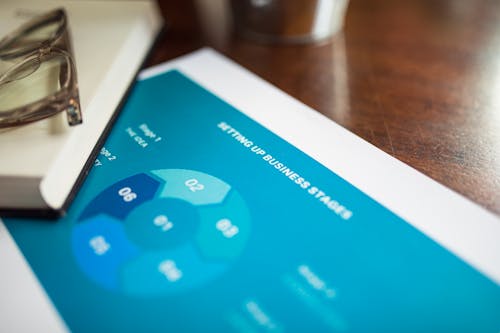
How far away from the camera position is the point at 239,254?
0.33 metres

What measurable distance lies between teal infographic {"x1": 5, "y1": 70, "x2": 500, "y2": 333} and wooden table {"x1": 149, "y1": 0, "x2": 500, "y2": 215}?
0.09 m

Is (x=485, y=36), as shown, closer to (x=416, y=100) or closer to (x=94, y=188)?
(x=416, y=100)

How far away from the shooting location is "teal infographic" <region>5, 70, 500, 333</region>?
301 millimetres

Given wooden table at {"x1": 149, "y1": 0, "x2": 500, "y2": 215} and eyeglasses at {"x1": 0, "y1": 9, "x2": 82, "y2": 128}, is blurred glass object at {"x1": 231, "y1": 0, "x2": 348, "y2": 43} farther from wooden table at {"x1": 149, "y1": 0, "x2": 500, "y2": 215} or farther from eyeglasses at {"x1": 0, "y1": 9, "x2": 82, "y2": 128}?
eyeglasses at {"x1": 0, "y1": 9, "x2": 82, "y2": 128}

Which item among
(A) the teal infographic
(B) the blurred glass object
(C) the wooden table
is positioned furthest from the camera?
(B) the blurred glass object

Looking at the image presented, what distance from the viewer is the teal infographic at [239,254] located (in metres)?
0.30

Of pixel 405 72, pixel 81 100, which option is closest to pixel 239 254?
pixel 81 100

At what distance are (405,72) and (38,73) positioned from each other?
0.39 metres

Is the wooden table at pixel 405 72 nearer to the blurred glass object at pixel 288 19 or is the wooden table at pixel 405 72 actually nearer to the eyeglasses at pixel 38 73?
the blurred glass object at pixel 288 19

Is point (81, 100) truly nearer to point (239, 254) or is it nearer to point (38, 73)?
point (38, 73)

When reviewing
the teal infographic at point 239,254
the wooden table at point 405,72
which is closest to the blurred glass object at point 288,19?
the wooden table at point 405,72

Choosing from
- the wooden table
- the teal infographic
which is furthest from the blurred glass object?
the teal infographic

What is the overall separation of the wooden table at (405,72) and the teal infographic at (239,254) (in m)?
0.09

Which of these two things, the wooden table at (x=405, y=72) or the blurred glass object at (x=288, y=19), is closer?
the wooden table at (x=405, y=72)
